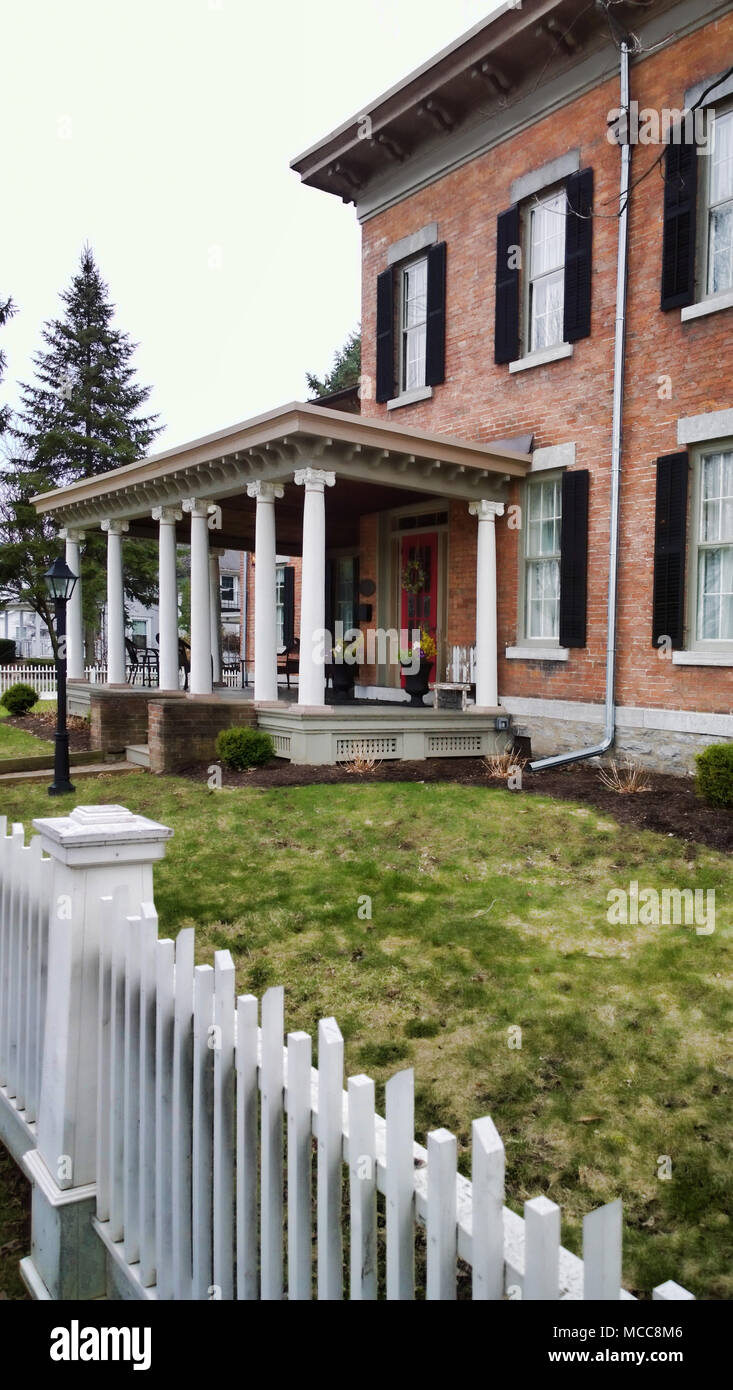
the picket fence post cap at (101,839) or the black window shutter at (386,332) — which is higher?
the black window shutter at (386,332)

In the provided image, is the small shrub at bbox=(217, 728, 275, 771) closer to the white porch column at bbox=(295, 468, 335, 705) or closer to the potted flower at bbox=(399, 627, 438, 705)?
the white porch column at bbox=(295, 468, 335, 705)

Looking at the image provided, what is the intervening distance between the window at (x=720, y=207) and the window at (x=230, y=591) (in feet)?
137

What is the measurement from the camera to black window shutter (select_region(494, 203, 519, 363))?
12617 millimetres

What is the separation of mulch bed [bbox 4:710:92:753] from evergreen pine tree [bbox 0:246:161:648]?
483 inches

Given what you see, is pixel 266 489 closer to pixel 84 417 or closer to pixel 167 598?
pixel 167 598

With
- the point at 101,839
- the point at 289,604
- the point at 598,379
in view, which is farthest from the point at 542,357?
the point at 101,839

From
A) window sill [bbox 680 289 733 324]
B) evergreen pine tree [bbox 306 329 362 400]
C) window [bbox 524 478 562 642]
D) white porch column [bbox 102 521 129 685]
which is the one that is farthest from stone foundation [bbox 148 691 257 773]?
A: evergreen pine tree [bbox 306 329 362 400]

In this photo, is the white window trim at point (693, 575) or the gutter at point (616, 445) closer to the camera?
the white window trim at point (693, 575)

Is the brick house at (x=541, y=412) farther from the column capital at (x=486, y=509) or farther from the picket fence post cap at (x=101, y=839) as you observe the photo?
the picket fence post cap at (x=101, y=839)

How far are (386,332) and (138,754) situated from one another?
8.32 metres

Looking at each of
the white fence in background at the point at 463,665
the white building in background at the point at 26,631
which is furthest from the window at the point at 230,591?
the white fence in background at the point at 463,665

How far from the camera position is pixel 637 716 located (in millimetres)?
11055

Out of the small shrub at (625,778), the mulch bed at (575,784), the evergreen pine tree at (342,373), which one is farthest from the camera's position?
the evergreen pine tree at (342,373)

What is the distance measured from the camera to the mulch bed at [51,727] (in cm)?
1438
